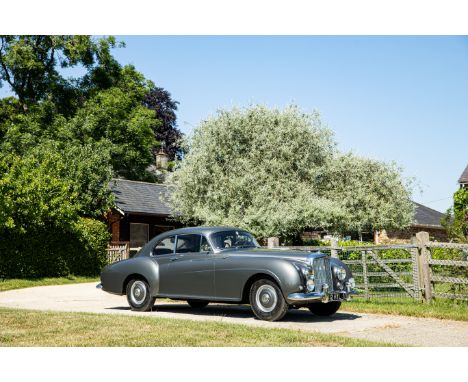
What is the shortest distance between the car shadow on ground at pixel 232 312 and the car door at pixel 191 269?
0.56 m

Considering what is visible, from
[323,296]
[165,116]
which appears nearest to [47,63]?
[165,116]

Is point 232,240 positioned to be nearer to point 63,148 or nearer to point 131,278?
point 131,278

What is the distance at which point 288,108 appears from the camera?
2519cm

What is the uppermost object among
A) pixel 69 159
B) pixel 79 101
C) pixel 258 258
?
pixel 79 101

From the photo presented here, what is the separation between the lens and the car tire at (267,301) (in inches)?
425

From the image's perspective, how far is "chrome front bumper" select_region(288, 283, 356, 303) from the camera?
10570 mm

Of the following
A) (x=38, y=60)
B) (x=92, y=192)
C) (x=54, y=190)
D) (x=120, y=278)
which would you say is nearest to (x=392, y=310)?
(x=120, y=278)

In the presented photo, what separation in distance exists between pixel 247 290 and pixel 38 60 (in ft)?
109

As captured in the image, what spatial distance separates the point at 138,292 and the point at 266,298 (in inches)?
123

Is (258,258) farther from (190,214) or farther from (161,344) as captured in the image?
(190,214)

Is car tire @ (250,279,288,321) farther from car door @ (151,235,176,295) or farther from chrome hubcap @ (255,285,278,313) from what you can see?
car door @ (151,235,176,295)

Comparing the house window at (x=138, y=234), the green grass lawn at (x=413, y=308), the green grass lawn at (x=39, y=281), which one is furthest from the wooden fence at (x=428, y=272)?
the house window at (x=138, y=234)

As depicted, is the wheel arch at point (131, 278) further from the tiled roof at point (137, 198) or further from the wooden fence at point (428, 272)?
the tiled roof at point (137, 198)

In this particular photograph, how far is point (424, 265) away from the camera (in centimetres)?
1362
